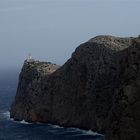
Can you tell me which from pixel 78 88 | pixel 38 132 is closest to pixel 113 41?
pixel 78 88

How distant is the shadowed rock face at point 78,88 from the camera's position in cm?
12394

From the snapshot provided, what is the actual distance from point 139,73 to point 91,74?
52.2m

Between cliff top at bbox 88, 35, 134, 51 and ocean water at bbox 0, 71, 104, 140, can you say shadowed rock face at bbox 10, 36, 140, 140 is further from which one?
ocean water at bbox 0, 71, 104, 140

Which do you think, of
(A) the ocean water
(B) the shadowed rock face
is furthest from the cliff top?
(A) the ocean water

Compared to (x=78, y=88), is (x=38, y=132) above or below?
below

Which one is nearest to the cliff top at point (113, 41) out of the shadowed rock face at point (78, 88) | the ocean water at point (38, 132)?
the shadowed rock face at point (78, 88)

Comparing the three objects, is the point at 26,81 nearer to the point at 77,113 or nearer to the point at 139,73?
the point at 77,113

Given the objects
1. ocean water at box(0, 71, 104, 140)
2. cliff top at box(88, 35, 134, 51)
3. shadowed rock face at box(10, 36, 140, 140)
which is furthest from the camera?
cliff top at box(88, 35, 134, 51)

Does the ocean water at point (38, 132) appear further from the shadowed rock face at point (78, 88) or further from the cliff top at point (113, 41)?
the cliff top at point (113, 41)

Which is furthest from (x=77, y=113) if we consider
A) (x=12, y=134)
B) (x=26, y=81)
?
(x=26, y=81)

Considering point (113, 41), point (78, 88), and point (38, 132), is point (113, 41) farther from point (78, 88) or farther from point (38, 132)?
point (38, 132)

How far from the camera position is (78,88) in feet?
434

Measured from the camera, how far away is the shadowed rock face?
12394 centimetres

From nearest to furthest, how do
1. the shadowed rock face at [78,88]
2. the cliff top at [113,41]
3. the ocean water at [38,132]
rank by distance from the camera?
the ocean water at [38,132]
the shadowed rock face at [78,88]
the cliff top at [113,41]
